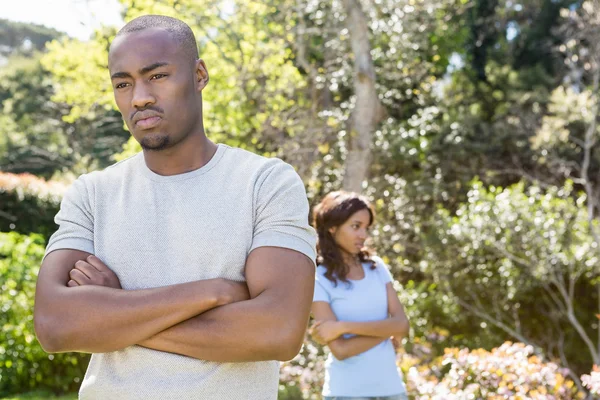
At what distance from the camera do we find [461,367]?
193 inches

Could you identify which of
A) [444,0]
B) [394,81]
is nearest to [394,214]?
[394,81]

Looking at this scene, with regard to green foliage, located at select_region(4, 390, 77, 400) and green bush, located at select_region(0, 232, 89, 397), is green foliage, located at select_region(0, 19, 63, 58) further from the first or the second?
green foliage, located at select_region(4, 390, 77, 400)

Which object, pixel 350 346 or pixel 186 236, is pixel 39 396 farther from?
pixel 186 236

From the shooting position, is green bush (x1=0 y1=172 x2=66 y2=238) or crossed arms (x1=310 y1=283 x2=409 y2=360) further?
→ green bush (x1=0 y1=172 x2=66 y2=238)

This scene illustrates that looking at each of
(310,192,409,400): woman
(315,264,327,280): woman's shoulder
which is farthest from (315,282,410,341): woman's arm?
(315,264,327,280): woman's shoulder

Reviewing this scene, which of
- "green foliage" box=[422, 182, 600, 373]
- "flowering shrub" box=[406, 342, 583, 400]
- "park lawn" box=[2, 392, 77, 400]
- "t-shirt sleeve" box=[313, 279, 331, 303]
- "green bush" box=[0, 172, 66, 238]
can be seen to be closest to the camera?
"t-shirt sleeve" box=[313, 279, 331, 303]

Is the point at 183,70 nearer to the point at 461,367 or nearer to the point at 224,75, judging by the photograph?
the point at 461,367

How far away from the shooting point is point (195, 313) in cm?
167

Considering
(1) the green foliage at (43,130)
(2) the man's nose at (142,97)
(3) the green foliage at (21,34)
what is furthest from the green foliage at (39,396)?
(3) the green foliage at (21,34)

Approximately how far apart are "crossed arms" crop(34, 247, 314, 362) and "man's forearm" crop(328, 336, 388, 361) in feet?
5.33

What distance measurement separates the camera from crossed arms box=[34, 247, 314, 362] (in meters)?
→ 1.65

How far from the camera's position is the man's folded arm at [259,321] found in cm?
165

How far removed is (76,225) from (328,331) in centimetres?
170

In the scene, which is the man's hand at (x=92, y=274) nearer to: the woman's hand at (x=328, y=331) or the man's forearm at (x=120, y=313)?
the man's forearm at (x=120, y=313)
